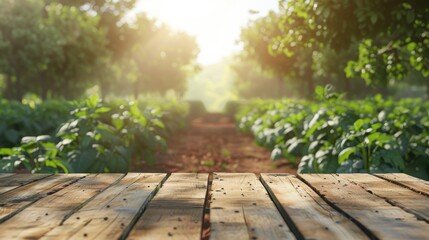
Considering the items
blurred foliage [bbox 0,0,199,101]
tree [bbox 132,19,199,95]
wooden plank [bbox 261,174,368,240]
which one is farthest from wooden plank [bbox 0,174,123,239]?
tree [bbox 132,19,199,95]

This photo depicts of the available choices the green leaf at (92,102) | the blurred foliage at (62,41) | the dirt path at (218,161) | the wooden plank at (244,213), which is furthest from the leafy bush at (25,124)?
the blurred foliage at (62,41)

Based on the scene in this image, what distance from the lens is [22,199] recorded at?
2.81m

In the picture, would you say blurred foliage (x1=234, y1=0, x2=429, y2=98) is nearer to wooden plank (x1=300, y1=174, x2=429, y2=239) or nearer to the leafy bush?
the leafy bush

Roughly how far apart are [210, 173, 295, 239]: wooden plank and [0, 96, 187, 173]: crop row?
2.58 metres

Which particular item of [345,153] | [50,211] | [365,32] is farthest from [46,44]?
[50,211]

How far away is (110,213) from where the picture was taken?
244cm

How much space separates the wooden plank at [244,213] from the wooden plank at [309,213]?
6cm

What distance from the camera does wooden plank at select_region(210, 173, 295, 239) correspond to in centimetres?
210

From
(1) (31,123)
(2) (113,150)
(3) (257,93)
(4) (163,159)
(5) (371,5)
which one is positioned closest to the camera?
Answer: (2) (113,150)

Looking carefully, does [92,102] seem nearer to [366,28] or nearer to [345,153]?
[345,153]

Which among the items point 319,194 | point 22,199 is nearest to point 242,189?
point 319,194

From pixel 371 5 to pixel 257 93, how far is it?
7484 centimetres

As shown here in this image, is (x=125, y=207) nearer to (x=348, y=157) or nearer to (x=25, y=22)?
(x=348, y=157)

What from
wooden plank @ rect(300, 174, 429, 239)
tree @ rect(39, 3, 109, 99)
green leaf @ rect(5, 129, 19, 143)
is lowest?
green leaf @ rect(5, 129, 19, 143)
